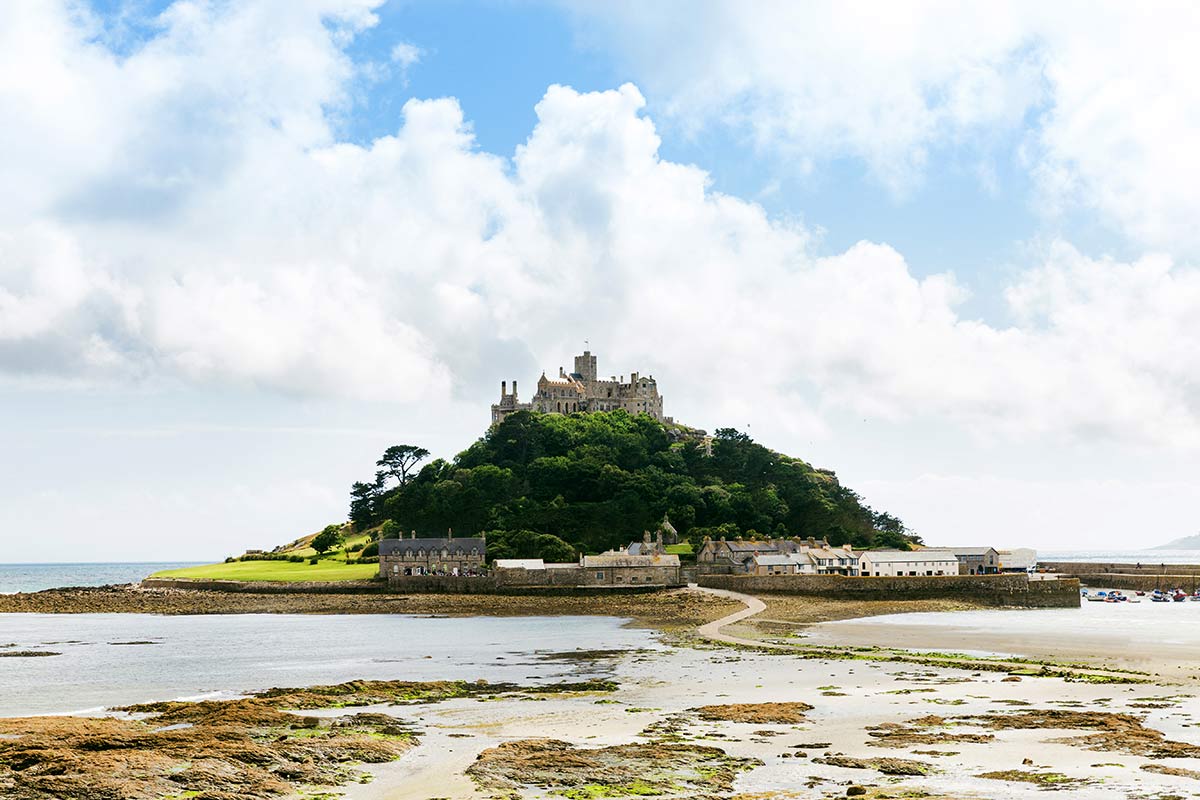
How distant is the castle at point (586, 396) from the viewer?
419ft

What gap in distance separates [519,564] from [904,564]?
2591 cm

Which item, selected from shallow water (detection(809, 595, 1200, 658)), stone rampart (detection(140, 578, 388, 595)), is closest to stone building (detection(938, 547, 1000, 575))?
shallow water (detection(809, 595, 1200, 658))

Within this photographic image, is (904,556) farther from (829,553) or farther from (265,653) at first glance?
(265,653)

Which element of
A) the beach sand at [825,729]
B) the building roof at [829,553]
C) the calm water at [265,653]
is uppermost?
the building roof at [829,553]

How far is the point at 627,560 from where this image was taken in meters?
74.1

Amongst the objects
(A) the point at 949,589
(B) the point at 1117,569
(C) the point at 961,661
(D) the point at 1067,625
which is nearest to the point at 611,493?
(A) the point at 949,589

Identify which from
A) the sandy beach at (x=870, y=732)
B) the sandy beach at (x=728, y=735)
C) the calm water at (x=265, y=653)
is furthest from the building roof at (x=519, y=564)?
the sandy beach at (x=870, y=732)

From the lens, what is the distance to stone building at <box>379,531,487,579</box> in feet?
259

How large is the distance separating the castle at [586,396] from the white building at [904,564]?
175ft

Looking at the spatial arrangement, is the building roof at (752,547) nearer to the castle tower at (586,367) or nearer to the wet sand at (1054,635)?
the wet sand at (1054,635)

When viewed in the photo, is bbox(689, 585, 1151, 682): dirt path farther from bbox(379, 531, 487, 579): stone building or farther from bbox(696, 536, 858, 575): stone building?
bbox(379, 531, 487, 579): stone building

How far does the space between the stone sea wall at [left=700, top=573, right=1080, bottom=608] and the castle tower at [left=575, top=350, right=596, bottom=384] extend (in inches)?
2846

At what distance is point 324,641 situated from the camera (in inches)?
1833

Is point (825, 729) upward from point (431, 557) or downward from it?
downward
